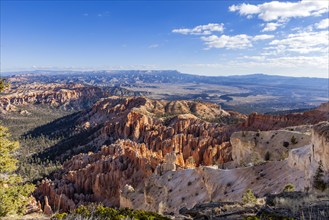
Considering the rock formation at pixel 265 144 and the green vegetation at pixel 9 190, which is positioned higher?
the green vegetation at pixel 9 190

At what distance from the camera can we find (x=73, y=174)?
63.5 meters

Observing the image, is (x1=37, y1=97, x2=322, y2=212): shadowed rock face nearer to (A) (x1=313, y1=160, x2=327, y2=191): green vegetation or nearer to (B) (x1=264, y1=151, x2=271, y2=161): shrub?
(A) (x1=313, y1=160, x2=327, y2=191): green vegetation

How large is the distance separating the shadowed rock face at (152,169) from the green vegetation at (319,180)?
149 inches

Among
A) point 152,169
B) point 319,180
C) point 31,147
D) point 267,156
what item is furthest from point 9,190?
point 31,147

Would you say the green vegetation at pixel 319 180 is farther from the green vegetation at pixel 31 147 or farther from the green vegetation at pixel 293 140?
the green vegetation at pixel 31 147

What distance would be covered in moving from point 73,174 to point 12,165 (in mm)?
48579

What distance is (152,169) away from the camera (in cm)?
5469

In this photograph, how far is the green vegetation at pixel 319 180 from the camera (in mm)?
18719

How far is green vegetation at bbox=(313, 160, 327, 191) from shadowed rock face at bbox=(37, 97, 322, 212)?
12.4 feet

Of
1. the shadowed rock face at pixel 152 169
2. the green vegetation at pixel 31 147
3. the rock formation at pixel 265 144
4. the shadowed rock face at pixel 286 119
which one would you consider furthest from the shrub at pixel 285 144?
the shadowed rock face at pixel 286 119

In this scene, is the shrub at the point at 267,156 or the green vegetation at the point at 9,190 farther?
the shrub at the point at 267,156

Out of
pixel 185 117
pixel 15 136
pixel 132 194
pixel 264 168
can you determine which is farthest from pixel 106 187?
pixel 15 136

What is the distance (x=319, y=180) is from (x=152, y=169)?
123 feet

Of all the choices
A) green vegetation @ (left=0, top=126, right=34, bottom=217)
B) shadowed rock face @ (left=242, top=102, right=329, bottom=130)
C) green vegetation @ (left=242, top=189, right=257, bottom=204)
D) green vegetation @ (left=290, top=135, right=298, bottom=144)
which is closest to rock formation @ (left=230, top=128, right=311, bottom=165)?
green vegetation @ (left=290, top=135, right=298, bottom=144)
